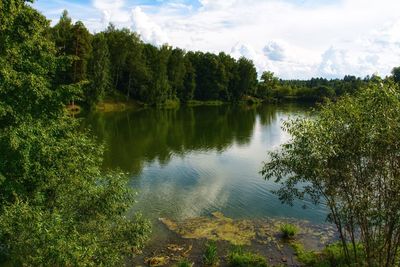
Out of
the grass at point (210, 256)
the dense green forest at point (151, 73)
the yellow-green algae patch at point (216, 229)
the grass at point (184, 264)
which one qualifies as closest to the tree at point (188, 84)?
the dense green forest at point (151, 73)

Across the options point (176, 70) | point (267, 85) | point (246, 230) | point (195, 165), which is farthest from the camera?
point (267, 85)

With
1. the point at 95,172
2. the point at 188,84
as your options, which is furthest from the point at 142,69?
the point at 95,172

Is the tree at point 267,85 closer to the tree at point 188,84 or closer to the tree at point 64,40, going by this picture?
the tree at point 188,84

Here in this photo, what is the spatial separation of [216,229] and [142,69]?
85478 mm

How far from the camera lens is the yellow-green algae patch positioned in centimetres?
2473

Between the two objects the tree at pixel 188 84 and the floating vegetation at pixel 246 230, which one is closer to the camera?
the floating vegetation at pixel 246 230

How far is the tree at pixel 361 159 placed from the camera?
14750 mm

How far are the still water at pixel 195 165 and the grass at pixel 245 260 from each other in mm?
7525

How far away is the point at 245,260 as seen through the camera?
2053 cm

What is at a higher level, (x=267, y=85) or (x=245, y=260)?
(x=267, y=85)

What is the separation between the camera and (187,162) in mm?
44969

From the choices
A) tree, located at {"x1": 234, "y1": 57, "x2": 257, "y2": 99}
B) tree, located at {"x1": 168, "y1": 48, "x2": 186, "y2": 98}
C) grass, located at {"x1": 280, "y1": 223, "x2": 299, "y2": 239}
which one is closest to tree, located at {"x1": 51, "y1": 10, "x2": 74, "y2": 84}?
tree, located at {"x1": 168, "y1": 48, "x2": 186, "y2": 98}

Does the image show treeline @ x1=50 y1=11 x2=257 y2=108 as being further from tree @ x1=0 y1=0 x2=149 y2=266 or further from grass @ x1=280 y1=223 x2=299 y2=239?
grass @ x1=280 y1=223 x2=299 y2=239

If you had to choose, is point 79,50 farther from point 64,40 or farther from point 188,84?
point 188,84
